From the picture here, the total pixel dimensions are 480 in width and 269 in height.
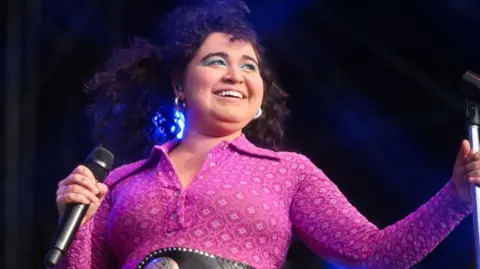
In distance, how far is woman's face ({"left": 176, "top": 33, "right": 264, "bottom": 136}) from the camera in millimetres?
2013

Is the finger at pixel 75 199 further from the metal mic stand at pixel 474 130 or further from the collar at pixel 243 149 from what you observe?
the metal mic stand at pixel 474 130

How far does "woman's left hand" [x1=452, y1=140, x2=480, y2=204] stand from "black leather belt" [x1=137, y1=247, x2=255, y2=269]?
0.47 m

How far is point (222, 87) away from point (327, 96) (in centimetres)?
137

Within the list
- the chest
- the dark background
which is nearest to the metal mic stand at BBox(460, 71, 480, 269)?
the chest

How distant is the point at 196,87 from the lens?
6.73 ft

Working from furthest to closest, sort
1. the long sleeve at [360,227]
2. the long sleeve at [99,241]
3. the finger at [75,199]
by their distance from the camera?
the long sleeve at [99,241] < the long sleeve at [360,227] < the finger at [75,199]

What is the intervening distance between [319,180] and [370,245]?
0.77 ft

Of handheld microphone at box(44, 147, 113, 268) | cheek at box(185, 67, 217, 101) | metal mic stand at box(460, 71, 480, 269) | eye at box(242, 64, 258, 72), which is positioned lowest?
handheld microphone at box(44, 147, 113, 268)

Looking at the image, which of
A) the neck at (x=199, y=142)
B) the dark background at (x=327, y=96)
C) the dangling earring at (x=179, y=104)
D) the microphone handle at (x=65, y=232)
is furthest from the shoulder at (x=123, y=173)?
the dark background at (x=327, y=96)

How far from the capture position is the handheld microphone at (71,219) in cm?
147

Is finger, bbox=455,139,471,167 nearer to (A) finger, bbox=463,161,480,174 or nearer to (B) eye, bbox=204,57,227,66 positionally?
(A) finger, bbox=463,161,480,174

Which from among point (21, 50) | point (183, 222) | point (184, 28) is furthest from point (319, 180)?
point (21, 50)

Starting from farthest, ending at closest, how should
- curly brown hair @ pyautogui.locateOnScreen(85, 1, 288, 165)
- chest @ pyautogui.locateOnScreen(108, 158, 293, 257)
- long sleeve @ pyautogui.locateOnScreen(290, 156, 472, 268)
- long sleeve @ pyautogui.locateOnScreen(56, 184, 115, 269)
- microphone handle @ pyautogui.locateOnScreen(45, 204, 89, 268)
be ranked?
curly brown hair @ pyautogui.locateOnScreen(85, 1, 288, 165) → long sleeve @ pyautogui.locateOnScreen(56, 184, 115, 269) → chest @ pyautogui.locateOnScreen(108, 158, 293, 257) → long sleeve @ pyautogui.locateOnScreen(290, 156, 472, 268) → microphone handle @ pyautogui.locateOnScreen(45, 204, 89, 268)

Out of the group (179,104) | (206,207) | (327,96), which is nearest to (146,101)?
(179,104)
